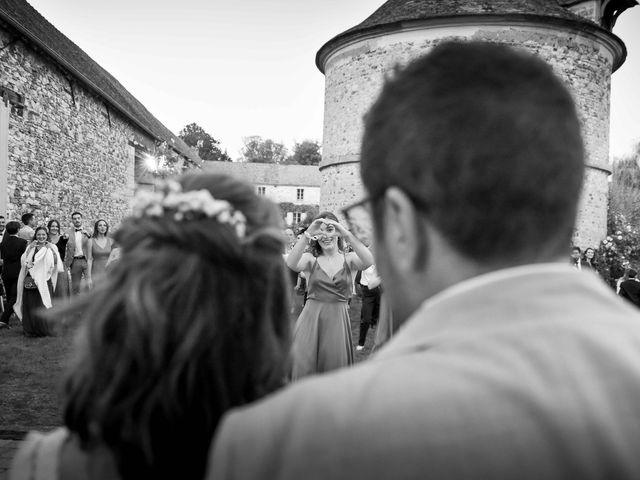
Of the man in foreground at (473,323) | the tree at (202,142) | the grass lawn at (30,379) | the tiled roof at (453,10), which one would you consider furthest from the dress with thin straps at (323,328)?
the tree at (202,142)

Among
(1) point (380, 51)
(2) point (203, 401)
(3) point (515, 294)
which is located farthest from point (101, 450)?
(1) point (380, 51)

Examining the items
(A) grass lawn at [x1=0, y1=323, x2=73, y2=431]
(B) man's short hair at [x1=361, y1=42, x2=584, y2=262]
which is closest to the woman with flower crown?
(B) man's short hair at [x1=361, y1=42, x2=584, y2=262]

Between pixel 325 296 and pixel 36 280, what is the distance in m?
5.93

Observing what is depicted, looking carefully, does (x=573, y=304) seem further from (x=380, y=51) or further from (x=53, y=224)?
(x=380, y=51)

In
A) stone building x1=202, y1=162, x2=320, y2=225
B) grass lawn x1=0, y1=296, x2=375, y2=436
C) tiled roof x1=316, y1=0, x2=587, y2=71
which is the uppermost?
tiled roof x1=316, y1=0, x2=587, y2=71

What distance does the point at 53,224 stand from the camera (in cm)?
1054

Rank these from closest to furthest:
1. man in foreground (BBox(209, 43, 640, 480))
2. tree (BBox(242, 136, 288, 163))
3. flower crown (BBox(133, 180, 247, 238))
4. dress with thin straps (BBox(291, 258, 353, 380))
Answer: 1. man in foreground (BBox(209, 43, 640, 480))
2. flower crown (BBox(133, 180, 247, 238))
3. dress with thin straps (BBox(291, 258, 353, 380))
4. tree (BBox(242, 136, 288, 163))

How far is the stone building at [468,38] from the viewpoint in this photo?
Answer: 19.7 m

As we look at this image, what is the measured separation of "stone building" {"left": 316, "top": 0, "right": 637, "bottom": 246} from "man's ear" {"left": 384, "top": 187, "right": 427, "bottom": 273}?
19.7 metres

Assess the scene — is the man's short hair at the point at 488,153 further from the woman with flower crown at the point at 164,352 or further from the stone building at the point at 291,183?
the stone building at the point at 291,183

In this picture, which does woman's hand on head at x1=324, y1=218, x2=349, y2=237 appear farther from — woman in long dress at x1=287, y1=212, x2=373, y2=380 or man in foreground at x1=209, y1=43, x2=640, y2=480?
man in foreground at x1=209, y1=43, x2=640, y2=480

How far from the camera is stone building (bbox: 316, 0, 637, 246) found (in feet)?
64.7

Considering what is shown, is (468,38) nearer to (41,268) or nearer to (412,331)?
(41,268)

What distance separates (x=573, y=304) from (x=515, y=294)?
0.08 meters
